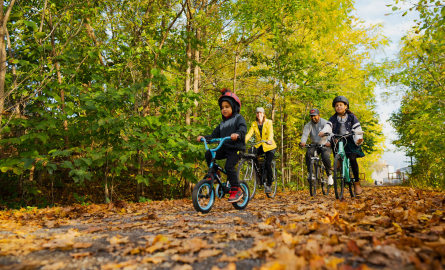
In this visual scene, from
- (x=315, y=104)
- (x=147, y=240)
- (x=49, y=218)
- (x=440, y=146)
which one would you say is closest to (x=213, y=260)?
(x=147, y=240)

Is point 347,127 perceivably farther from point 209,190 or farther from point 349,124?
point 209,190

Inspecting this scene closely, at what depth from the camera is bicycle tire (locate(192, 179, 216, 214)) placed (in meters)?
4.27

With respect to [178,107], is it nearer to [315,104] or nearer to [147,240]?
[147,240]

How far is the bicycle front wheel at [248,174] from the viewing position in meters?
6.90

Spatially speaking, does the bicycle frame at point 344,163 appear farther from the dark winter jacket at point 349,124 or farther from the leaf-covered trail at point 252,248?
the leaf-covered trail at point 252,248

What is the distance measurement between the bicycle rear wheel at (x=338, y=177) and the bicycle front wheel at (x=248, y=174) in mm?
1888

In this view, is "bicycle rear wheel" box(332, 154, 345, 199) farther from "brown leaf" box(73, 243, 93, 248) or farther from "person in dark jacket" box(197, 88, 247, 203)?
"brown leaf" box(73, 243, 93, 248)

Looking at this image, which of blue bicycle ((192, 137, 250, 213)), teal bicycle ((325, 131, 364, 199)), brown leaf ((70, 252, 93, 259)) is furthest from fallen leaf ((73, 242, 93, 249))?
teal bicycle ((325, 131, 364, 199))

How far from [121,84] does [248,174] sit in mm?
4988

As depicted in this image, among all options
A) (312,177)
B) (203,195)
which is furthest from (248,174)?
(203,195)

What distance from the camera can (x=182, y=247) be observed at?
2.34m

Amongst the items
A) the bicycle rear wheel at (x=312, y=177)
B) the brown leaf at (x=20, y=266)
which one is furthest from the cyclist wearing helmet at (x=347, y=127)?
the brown leaf at (x=20, y=266)

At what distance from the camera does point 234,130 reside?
4914 mm

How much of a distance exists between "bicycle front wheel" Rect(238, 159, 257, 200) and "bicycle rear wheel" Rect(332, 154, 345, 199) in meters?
1.89
